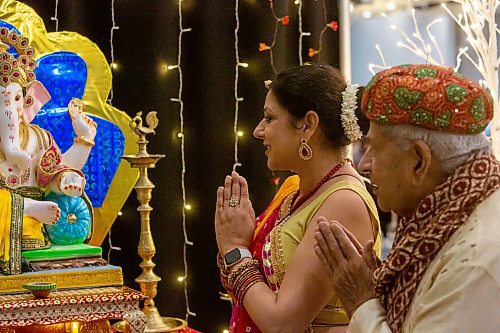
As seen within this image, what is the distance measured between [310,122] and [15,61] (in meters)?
1.41

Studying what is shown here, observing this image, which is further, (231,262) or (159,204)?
(159,204)

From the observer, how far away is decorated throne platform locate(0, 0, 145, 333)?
9.15 feet

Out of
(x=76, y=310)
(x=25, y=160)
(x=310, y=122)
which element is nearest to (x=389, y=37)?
(x=25, y=160)

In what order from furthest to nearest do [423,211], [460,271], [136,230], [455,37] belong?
[455,37] → [136,230] → [423,211] → [460,271]

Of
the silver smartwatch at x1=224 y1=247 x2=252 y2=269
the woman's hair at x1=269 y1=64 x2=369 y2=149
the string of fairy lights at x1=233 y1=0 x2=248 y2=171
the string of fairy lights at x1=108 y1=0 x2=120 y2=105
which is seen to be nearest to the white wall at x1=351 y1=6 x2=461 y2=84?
the string of fairy lights at x1=233 y1=0 x2=248 y2=171

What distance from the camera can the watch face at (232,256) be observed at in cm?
204

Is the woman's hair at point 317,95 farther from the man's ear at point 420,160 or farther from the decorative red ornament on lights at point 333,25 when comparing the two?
the decorative red ornament on lights at point 333,25

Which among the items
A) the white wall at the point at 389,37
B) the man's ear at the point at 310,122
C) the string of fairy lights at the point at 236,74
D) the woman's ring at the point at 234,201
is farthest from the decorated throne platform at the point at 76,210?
the white wall at the point at 389,37

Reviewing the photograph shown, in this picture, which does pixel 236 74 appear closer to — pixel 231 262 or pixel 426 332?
pixel 231 262

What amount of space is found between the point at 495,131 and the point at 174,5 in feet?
5.34

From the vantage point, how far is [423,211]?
1.44 meters

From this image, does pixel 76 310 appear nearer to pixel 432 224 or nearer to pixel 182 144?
pixel 182 144

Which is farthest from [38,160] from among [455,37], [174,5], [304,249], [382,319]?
[455,37]

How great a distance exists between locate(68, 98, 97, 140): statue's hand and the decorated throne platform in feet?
0.75
